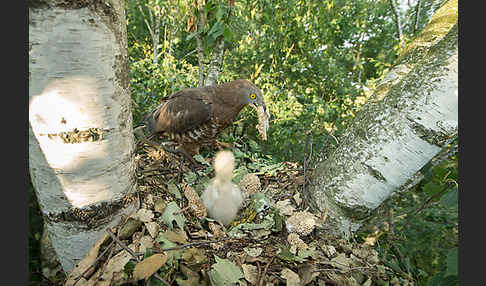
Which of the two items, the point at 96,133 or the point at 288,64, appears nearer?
the point at 96,133

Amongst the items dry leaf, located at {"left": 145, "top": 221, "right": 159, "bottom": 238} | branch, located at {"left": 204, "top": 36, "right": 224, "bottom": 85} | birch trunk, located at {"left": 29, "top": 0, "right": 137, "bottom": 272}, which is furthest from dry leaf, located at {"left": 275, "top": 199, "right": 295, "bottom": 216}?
branch, located at {"left": 204, "top": 36, "right": 224, "bottom": 85}

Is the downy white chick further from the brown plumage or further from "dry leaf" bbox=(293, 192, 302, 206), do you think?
the brown plumage

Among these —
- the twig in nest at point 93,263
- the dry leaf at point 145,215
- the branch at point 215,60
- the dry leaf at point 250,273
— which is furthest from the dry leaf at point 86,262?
the branch at point 215,60

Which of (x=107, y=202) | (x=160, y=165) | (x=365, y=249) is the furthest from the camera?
(x=160, y=165)

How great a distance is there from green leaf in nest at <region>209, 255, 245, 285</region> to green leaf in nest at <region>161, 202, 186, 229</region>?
0.81 ft

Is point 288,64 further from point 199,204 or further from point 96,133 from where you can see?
point 96,133

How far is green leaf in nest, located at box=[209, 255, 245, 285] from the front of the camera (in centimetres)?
87

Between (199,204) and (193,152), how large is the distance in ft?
3.12

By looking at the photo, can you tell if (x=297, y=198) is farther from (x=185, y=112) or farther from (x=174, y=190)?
(x=185, y=112)

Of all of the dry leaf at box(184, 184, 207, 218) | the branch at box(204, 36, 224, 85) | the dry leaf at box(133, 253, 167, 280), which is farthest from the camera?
the branch at box(204, 36, 224, 85)

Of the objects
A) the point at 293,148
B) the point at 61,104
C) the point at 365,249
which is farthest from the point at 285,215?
the point at 293,148

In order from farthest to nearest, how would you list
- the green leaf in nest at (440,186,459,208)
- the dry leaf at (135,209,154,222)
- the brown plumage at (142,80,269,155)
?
the brown plumage at (142,80,269,155), the dry leaf at (135,209,154,222), the green leaf in nest at (440,186,459,208)

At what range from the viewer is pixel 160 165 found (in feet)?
5.49

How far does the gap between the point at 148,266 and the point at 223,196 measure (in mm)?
688
